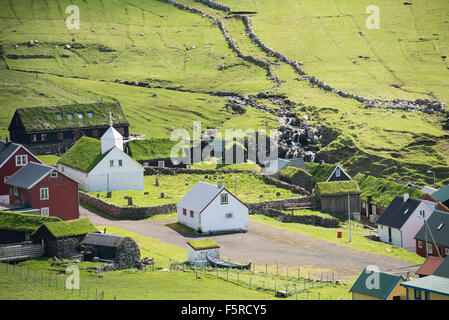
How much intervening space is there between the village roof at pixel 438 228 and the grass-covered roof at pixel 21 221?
37776 mm

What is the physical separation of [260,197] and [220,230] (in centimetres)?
1457

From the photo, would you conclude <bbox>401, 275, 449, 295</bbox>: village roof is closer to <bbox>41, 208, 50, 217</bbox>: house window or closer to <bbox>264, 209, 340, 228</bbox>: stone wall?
<bbox>264, 209, 340, 228</bbox>: stone wall

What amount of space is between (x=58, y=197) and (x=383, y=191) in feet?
136

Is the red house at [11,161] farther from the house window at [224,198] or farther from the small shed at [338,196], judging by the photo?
the small shed at [338,196]

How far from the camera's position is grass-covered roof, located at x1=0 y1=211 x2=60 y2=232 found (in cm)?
7419

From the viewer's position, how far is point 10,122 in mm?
134250

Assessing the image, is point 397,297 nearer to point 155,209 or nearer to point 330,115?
point 155,209

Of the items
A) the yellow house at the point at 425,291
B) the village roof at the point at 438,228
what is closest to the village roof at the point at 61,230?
the yellow house at the point at 425,291

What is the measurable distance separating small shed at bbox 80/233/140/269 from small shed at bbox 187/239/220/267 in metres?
5.67

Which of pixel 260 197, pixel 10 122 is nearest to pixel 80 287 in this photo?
pixel 260 197

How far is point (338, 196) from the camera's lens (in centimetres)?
10319

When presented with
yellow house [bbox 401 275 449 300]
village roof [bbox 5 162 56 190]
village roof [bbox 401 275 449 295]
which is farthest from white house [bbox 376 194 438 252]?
village roof [bbox 5 162 56 190]

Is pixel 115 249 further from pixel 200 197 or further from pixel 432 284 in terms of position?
pixel 432 284

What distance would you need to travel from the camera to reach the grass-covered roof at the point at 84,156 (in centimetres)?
10112
